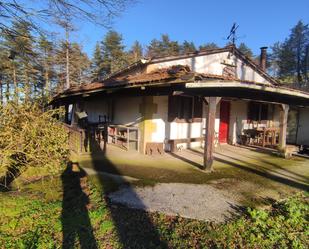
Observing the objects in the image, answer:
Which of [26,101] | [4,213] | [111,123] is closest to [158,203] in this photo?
[4,213]

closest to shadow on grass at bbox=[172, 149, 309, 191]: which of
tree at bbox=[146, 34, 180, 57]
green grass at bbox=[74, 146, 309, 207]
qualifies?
green grass at bbox=[74, 146, 309, 207]

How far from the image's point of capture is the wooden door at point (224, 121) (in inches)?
467

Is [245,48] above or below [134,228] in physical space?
above

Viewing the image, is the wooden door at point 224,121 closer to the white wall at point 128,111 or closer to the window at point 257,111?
the window at point 257,111

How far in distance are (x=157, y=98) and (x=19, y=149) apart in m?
4.99

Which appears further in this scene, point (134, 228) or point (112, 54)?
point (112, 54)

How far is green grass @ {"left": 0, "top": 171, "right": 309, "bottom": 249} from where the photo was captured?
127 inches

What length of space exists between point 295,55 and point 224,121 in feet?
131

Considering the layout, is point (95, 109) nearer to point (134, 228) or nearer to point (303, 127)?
point (134, 228)

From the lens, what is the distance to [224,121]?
12.0m

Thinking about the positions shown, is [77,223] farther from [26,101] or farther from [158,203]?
[26,101]

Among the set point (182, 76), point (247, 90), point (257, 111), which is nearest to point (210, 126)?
point (182, 76)

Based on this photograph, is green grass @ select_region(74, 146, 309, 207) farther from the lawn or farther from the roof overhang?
the roof overhang

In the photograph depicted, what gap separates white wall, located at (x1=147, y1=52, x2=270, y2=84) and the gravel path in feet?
18.8
